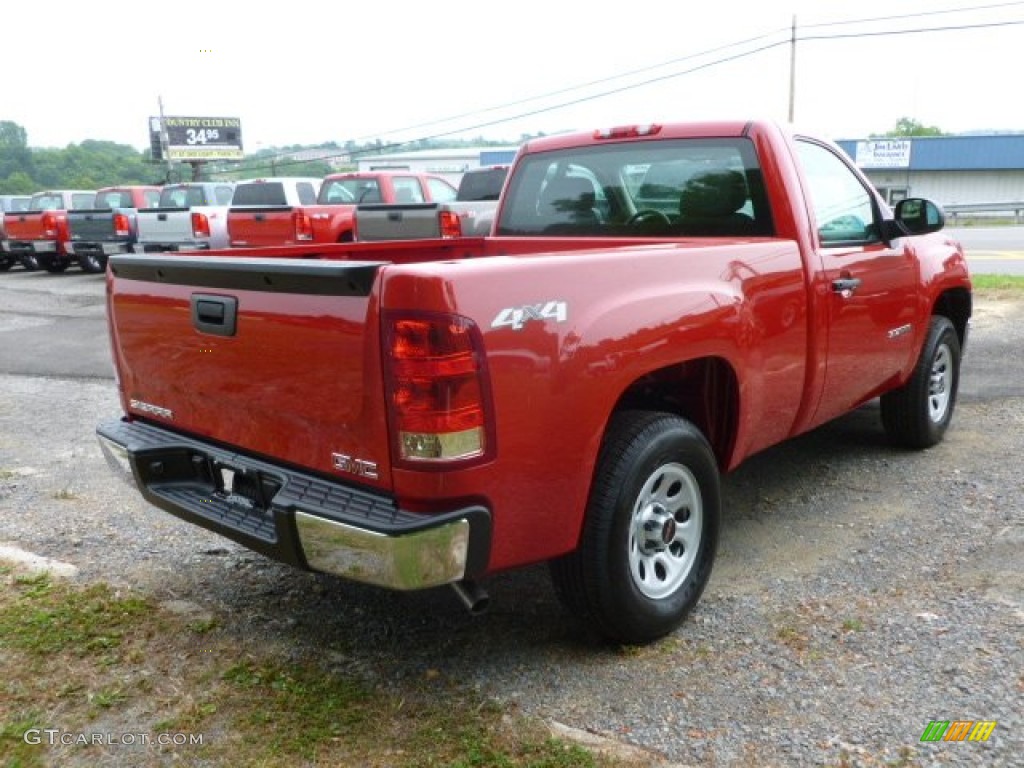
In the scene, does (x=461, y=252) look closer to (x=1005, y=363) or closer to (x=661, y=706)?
(x=661, y=706)

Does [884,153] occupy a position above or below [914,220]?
above

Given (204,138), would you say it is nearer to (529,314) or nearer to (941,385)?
(941,385)

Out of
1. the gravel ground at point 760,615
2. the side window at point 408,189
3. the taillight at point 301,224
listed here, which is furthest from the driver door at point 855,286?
the side window at point 408,189

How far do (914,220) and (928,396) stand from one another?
110cm

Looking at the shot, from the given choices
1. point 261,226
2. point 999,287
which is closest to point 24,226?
point 261,226

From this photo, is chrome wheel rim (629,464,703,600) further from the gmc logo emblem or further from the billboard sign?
the billboard sign

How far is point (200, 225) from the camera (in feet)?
53.1

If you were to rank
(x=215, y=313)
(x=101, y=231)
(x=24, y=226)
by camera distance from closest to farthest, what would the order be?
(x=215, y=313) → (x=101, y=231) → (x=24, y=226)

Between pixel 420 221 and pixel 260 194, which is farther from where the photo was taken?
pixel 260 194

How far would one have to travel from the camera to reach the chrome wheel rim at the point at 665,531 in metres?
3.26

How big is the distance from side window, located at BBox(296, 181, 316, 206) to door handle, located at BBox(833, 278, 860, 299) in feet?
44.3

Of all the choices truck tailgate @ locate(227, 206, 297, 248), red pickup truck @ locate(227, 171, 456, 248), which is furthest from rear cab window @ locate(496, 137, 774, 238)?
truck tailgate @ locate(227, 206, 297, 248)

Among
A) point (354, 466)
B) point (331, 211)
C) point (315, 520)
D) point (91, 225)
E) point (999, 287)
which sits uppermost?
point (331, 211)

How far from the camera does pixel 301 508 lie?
276 centimetres
